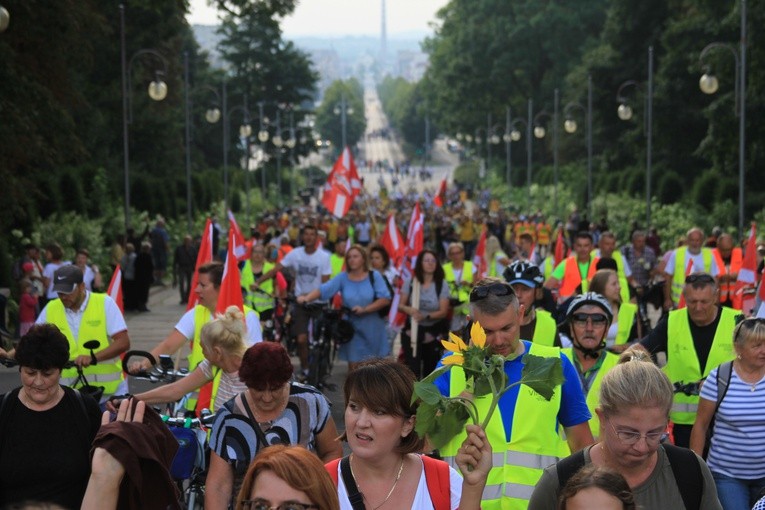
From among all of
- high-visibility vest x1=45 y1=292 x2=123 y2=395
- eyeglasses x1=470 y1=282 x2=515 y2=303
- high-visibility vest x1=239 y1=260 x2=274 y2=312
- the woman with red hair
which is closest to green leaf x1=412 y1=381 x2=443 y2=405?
eyeglasses x1=470 y1=282 x2=515 y2=303

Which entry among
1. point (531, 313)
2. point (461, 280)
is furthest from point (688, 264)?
point (531, 313)

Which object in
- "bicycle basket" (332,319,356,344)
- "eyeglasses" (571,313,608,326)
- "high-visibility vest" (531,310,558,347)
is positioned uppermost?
"eyeglasses" (571,313,608,326)

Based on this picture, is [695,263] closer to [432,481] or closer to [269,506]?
[432,481]

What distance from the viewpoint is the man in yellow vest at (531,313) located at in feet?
27.0

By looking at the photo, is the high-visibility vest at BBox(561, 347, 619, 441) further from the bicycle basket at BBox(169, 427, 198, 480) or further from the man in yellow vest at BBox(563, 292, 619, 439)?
the bicycle basket at BBox(169, 427, 198, 480)

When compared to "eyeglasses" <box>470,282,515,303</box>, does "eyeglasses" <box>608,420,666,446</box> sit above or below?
below

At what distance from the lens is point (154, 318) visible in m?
27.2

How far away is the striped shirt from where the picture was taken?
6793 mm

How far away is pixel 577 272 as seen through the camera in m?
13.8

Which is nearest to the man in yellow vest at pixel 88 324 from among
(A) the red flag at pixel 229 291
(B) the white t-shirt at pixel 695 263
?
(A) the red flag at pixel 229 291

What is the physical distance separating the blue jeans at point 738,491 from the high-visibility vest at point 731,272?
343 inches

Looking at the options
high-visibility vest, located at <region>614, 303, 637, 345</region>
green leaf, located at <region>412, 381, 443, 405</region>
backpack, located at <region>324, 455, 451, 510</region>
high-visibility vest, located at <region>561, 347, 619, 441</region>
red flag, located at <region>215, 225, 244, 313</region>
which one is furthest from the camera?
red flag, located at <region>215, 225, 244, 313</region>

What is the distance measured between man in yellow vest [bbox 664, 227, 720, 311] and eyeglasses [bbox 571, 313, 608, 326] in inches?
336

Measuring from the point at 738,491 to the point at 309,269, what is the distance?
34.0ft
